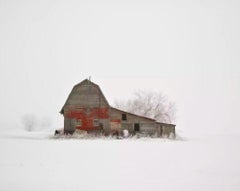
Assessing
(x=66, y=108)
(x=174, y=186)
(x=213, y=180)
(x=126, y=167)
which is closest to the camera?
(x=174, y=186)

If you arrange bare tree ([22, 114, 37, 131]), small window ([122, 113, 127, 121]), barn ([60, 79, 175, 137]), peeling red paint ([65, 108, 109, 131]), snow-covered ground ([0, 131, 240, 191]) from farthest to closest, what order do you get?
bare tree ([22, 114, 37, 131]) → small window ([122, 113, 127, 121]) → peeling red paint ([65, 108, 109, 131]) → barn ([60, 79, 175, 137]) → snow-covered ground ([0, 131, 240, 191])

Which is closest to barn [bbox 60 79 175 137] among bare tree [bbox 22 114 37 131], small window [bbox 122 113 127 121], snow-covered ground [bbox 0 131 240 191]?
small window [bbox 122 113 127 121]

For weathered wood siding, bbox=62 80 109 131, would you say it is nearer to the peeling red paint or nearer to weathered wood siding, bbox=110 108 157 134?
the peeling red paint

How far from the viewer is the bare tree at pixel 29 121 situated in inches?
3996

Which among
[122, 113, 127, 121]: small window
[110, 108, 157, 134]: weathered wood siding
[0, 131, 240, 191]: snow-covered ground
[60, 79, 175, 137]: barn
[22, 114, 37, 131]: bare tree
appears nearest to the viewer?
[0, 131, 240, 191]: snow-covered ground

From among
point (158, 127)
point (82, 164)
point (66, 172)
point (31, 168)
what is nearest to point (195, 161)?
point (82, 164)

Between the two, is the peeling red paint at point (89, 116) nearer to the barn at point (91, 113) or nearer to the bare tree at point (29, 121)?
the barn at point (91, 113)

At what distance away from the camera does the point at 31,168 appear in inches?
458

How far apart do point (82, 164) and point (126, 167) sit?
1883mm

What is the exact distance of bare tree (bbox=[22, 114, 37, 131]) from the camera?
102 m

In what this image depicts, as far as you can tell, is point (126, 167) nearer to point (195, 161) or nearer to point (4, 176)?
point (195, 161)

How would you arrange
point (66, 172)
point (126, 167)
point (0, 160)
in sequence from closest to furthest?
point (66, 172), point (126, 167), point (0, 160)

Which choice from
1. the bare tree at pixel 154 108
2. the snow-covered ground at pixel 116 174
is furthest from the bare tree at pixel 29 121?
the snow-covered ground at pixel 116 174

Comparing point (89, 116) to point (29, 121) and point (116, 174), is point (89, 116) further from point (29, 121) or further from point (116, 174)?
point (29, 121)
